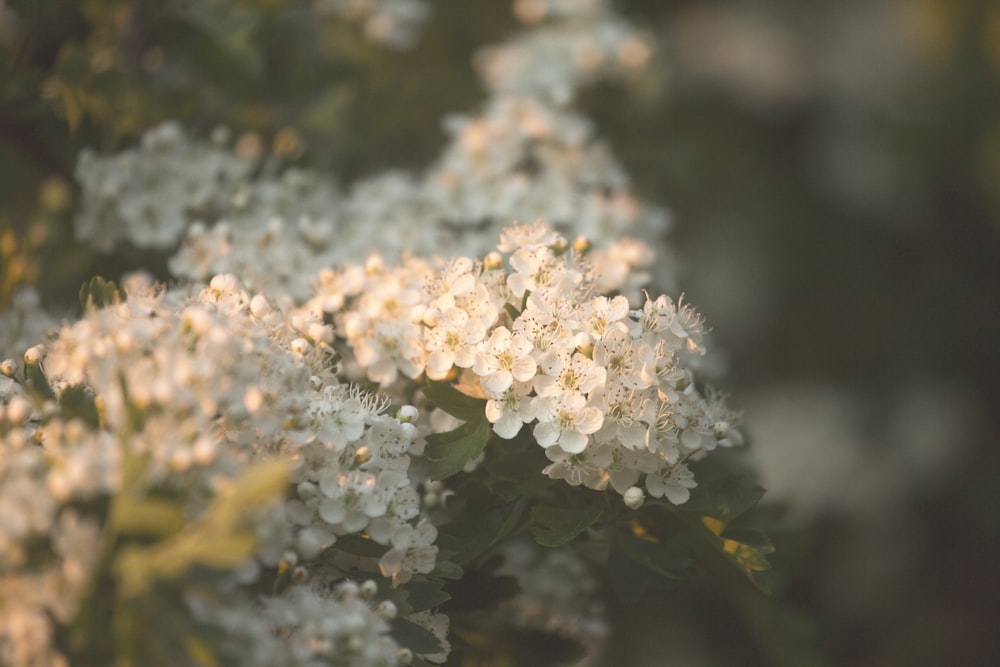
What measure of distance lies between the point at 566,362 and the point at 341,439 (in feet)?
1.18

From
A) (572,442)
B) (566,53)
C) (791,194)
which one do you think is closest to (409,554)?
(572,442)

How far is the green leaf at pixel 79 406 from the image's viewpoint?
1.32 meters

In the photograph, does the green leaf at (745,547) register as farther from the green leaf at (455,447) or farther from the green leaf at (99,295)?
the green leaf at (99,295)

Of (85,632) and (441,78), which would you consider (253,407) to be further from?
(441,78)

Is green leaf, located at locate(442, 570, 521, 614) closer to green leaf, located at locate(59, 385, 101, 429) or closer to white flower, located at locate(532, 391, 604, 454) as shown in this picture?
white flower, located at locate(532, 391, 604, 454)

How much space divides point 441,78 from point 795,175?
7.27ft

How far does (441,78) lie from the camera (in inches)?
110

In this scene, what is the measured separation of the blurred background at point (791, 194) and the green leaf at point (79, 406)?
882 mm

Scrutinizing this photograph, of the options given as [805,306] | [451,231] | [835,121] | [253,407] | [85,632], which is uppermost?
[835,121]

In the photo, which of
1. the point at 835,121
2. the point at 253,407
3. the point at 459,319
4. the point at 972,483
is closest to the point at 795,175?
the point at 835,121

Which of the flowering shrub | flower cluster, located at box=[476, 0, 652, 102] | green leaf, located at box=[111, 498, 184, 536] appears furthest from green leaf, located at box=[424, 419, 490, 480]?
flower cluster, located at box=[476, 0, 652, 102]

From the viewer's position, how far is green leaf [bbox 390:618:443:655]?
4.40 feet

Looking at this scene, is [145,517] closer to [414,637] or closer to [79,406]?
[79,406]

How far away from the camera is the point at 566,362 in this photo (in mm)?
1476
